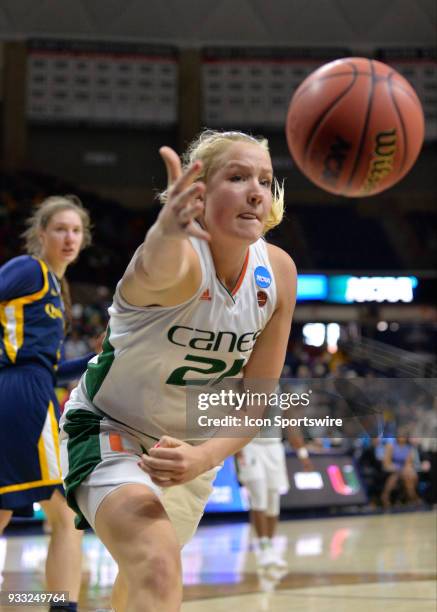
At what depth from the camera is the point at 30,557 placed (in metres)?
6.24

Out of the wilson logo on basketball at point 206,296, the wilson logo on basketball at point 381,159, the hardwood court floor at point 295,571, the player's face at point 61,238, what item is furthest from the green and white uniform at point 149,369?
the hardwood court floor at point 295,571

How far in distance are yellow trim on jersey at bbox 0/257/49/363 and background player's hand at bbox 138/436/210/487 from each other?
71.4 inches

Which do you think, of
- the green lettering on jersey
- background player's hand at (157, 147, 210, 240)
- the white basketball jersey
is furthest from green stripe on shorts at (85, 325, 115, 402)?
background player's hand at (157, 147, 210, 240)

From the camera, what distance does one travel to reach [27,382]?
153 inches

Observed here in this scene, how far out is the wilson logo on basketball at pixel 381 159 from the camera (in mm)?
4023

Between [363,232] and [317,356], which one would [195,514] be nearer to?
[317,356]

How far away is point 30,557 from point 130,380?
4.28 m

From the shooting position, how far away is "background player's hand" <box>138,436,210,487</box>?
2.16 m

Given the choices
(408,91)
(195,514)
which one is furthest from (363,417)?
(195,514)

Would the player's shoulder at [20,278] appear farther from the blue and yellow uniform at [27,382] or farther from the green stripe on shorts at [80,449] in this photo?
the green stripe on shorts at [80,449]

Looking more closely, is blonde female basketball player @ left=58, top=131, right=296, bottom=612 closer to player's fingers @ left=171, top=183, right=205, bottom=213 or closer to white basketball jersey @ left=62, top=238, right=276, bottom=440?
white basketball jersey @ left=62, top=238, right=276, bottom=440

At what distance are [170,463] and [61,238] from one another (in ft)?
6.86

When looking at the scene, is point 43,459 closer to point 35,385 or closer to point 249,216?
point 35,385

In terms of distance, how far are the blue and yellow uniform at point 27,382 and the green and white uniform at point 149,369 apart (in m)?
1.31
